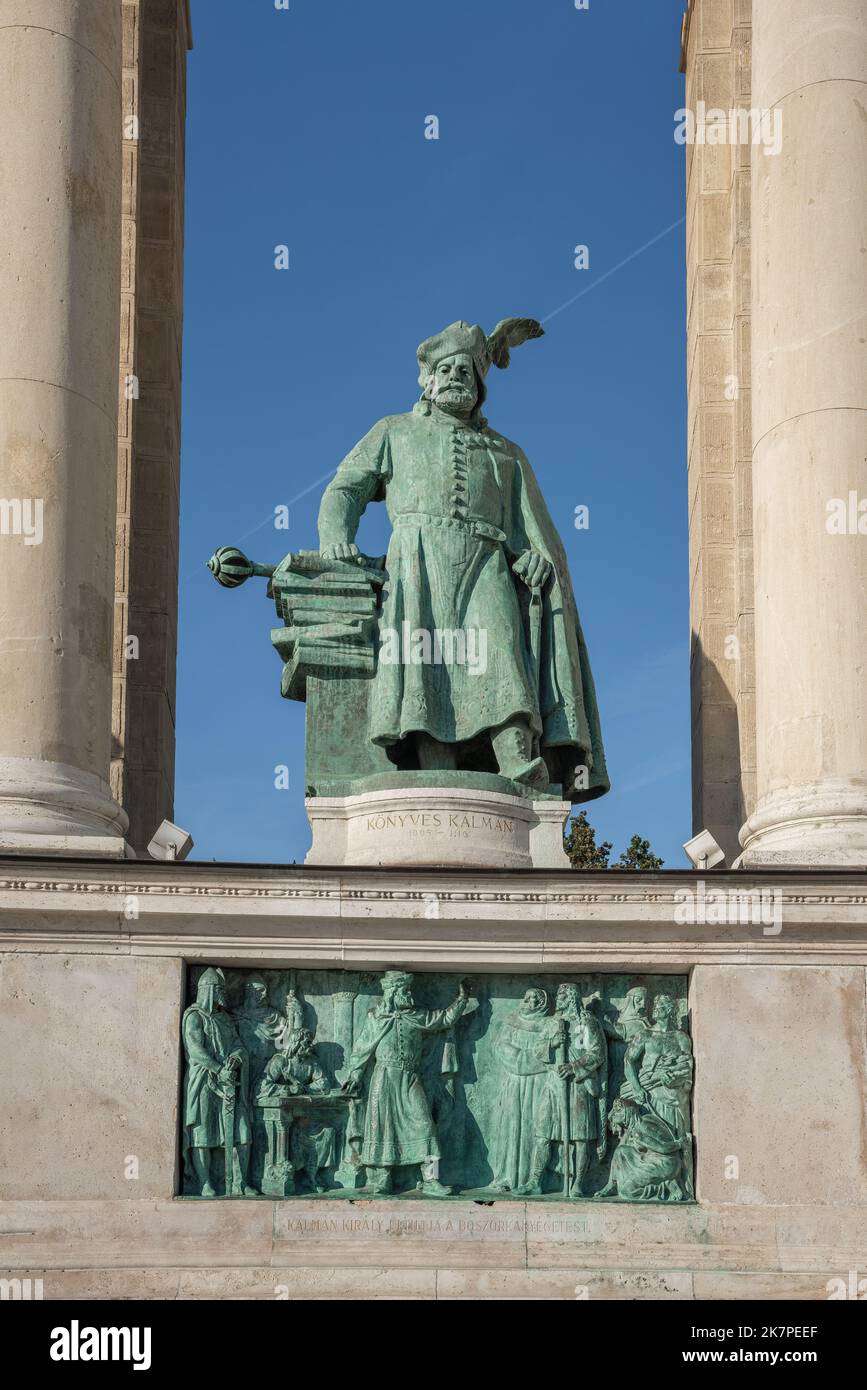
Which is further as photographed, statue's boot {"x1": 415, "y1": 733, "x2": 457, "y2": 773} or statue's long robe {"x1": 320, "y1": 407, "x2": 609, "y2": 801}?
statue's boot {"x1": 415, "y1": 733, "x2": 457, "y2": 773}

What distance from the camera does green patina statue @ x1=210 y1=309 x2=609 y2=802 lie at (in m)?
24.4

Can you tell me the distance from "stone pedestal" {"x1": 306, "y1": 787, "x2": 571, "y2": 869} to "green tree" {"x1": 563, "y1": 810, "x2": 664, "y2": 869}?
2232 cm

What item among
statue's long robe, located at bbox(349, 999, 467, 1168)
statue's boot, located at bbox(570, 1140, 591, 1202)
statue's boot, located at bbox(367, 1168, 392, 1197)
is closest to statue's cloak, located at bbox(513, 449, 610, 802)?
statue's long robe, located at bbox(349, 999, 467, 1168)

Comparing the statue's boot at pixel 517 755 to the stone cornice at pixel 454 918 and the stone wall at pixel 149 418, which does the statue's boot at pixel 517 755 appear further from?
the stone wall at pixel 149 418

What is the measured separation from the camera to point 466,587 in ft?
81.7

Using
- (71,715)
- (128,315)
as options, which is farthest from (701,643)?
(71,715)

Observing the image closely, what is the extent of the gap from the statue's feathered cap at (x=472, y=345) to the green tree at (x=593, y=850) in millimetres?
20328

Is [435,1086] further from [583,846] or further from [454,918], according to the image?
[583,846]

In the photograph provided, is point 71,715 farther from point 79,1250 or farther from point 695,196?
point 695,196

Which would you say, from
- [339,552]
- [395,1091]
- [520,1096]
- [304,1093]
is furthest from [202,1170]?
[339,552]

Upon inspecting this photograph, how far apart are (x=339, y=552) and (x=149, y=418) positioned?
667 cm

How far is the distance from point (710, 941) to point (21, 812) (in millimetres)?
6103

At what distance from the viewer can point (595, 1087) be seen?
830 inches

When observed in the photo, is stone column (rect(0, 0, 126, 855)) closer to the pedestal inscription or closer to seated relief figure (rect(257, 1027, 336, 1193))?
the pedestal inscription
